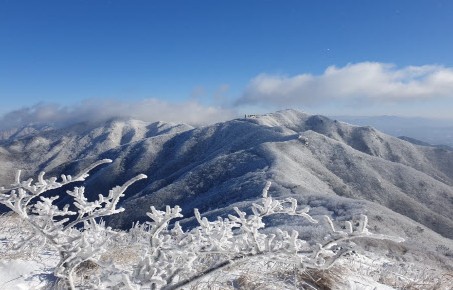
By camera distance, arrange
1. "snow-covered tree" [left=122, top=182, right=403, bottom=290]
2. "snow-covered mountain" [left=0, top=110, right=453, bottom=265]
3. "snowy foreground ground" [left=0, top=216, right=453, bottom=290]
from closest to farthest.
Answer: "snow-covered tree" [left=122, top=182, right=403, bottom=290] < "snowy foreground ground" [left=0, top=216, right=453, bottom=290] < "snow-covered mountain" [left=0, top=110, right=453, bottom=265]

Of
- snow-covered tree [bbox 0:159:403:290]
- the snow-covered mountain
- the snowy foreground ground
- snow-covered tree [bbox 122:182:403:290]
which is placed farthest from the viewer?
the snow-covered mountain

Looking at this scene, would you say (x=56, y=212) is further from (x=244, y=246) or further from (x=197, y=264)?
(x=197, y=264)

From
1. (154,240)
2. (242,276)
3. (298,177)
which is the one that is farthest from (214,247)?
(298,177)

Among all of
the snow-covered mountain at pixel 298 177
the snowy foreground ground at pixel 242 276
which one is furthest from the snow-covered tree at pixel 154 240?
the snow-covered mountain at pixel 298 177

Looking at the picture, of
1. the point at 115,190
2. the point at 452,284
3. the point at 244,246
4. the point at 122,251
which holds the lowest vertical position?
the point at 452,284

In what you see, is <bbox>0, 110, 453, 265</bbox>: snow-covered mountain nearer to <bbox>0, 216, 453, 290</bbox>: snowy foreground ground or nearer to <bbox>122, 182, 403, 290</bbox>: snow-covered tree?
<bbox>0, 216, 453, 290</bbox>: snowy foreground ground

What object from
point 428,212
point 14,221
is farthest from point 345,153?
point 14,221

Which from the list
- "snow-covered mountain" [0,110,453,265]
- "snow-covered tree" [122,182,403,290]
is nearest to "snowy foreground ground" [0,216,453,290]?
"snow-covered tree" [122,182,403,290]

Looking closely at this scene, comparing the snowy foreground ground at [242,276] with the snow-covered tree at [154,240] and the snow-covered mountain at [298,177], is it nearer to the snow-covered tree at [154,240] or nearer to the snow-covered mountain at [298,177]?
the snow-covered tree at [154,240]

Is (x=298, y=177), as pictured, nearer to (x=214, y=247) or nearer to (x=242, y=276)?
(x=242, y=276)

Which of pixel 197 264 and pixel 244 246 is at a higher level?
pixel 244 246

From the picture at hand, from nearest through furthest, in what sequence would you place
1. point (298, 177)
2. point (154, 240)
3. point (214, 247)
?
point (154, 240)
point (214, 247)
point (298, 177)
